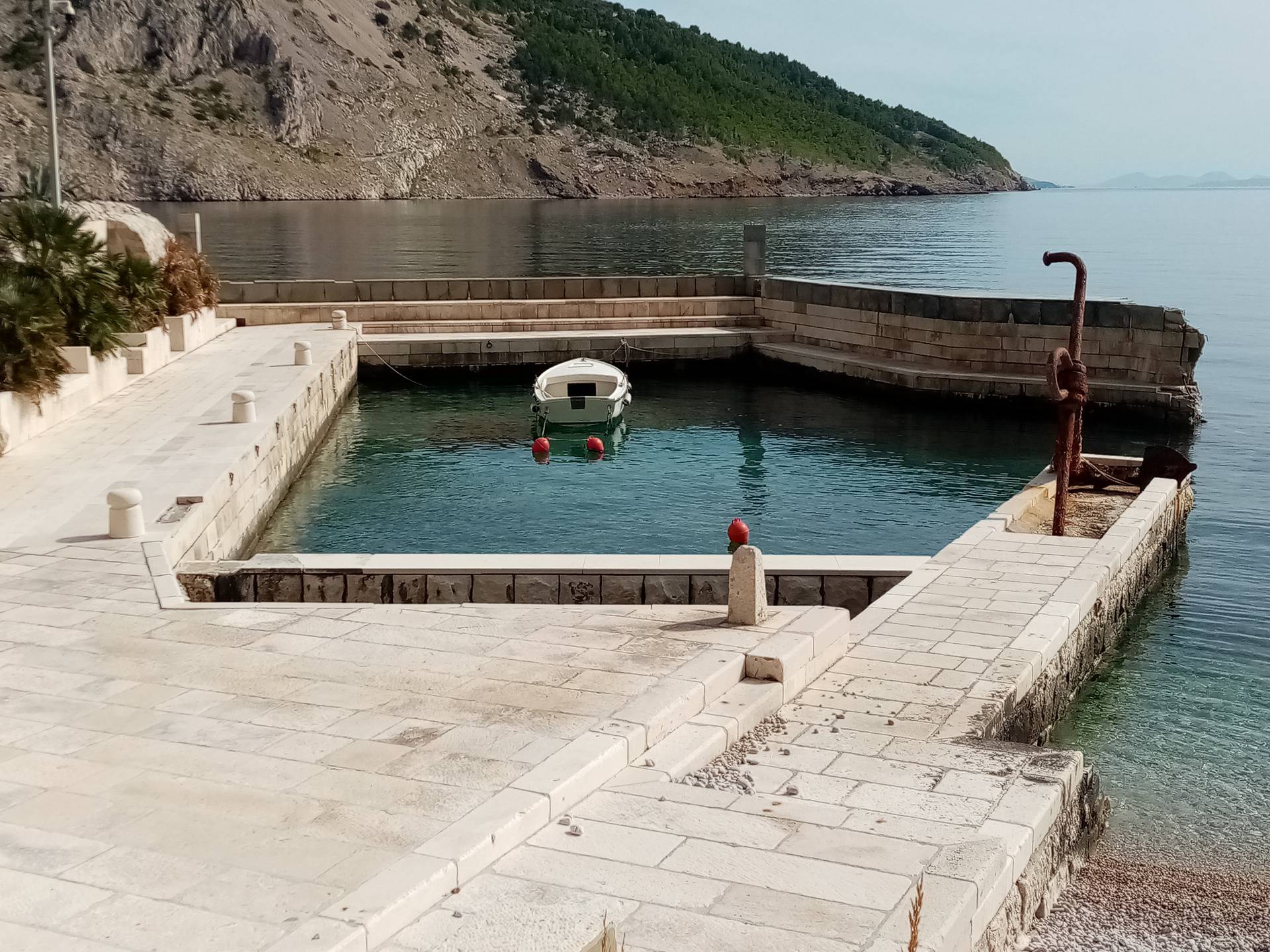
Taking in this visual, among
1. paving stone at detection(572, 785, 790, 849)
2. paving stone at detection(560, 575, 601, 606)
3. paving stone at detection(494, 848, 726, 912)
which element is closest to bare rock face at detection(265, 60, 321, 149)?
paving stone at detection(560, 575, 601, 606)

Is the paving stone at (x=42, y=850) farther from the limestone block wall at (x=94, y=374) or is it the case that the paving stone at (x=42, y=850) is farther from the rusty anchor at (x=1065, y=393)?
the limestone block wall at (x=94, y=374)

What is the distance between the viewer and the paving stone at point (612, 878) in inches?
185

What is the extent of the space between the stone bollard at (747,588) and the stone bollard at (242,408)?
961 centimetres

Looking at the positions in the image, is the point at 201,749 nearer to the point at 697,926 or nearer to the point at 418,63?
the point at 697,926

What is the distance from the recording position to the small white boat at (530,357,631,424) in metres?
20.7

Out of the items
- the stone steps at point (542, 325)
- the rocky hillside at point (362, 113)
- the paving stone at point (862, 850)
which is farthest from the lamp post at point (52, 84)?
the rocky hillside at point (362, 113)

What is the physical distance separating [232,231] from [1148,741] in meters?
69.3

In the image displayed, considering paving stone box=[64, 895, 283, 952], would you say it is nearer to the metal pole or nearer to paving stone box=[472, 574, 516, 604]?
paving stone box=[472, 574, 516, 604]

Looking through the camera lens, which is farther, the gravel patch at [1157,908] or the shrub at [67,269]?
the shrub at [67,269]

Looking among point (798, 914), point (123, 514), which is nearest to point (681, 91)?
point (123, 514)

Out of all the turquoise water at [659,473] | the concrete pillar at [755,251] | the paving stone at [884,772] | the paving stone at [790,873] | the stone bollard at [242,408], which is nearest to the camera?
the paving stone at [790,873]

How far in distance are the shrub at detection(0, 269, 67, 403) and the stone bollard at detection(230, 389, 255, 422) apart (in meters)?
2.02

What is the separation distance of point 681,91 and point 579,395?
138876 millimetres

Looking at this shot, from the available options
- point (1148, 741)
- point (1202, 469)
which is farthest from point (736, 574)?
point (1202, 469)
